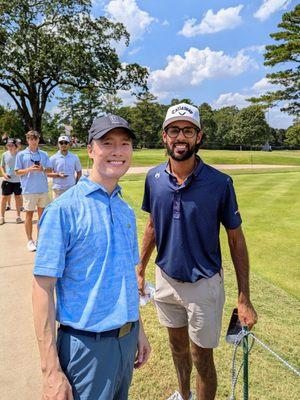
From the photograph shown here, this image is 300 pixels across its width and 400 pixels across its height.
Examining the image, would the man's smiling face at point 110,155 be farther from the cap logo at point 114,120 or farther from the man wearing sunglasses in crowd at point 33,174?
the man wearing sunglasses in crowd at point 33,174

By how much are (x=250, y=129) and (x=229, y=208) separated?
9031 centimetres

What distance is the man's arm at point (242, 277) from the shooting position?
2699mm

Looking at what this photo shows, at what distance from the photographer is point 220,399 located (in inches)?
117

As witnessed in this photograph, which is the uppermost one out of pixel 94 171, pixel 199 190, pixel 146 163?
pixel 94 171

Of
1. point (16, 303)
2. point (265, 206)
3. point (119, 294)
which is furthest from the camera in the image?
point (265, 206)

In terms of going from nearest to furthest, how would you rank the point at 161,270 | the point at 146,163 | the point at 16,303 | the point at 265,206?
the point at 161,270, the point at 16,303, the point at 265,206, the point at 146,163

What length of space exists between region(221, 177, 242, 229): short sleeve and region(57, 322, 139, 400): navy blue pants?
130cm

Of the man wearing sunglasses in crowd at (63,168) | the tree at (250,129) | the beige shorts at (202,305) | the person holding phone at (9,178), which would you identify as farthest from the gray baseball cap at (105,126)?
the tree at (250,129)

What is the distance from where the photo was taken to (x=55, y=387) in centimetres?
162

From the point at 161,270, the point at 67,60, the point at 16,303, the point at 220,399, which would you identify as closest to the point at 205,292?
the point at 161,270

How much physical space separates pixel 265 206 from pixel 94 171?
10.3 metres

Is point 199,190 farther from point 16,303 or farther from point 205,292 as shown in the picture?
point 16,303

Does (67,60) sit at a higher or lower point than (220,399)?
higher

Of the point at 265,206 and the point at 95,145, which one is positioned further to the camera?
the point at 265,206
